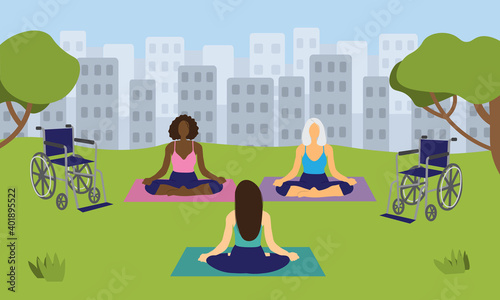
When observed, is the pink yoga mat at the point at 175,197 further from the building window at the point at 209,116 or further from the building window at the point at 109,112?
the building window at the point at 109,112

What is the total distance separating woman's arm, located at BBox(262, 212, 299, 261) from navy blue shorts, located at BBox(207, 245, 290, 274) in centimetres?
9

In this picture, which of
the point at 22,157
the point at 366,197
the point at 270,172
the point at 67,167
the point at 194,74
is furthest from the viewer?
the point at 194,74

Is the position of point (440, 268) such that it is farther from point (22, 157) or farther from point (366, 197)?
point (22, 157)

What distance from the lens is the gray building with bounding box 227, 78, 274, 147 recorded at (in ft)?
52.1

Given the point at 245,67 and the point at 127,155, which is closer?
the point at 127,155

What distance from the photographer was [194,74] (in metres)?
15.9

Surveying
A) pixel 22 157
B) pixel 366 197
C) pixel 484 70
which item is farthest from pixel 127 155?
pixel 484 70

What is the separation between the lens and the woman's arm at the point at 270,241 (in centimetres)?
660

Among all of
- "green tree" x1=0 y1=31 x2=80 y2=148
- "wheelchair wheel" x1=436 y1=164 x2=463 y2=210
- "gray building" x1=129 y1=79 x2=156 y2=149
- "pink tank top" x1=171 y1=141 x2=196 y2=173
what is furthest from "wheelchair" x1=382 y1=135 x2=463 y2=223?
"gray building" x1=129 y1=79 x2=156 y2=149

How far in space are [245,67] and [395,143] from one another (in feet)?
14.0

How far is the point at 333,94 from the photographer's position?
16.0 meters

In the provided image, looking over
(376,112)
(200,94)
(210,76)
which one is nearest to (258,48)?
(210,76)

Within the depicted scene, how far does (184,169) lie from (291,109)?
19.6 feet

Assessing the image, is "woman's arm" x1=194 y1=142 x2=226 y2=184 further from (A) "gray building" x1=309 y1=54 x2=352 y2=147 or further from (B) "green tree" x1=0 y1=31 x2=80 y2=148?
(A) "gray building" x1=309 y1=54 x2=352 y2=147
